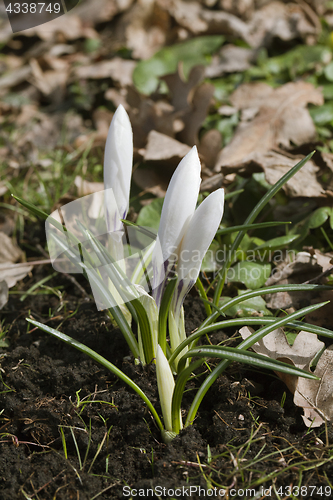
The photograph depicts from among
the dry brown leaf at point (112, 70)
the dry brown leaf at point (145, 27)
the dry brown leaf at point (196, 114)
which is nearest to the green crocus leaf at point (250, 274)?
the dry brown leaf at point (196, 114)

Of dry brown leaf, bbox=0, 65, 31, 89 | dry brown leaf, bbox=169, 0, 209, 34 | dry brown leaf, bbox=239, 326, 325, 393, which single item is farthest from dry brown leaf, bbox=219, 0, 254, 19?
dry brown leaf, bbox=239, 326, 325, 393

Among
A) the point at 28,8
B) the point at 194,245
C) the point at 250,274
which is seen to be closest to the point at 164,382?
the point at 194,245

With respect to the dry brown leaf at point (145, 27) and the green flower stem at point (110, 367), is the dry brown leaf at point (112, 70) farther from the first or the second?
the green flower stem at point (110, 367)

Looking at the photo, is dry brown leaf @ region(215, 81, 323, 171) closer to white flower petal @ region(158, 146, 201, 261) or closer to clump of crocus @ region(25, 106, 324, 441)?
clump of crocus @ region(25, 106, 324, 441)

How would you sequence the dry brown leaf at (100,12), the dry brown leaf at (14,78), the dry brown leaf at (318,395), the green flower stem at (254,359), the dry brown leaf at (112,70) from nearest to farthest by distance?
the green flower stem at (254,359) → the dry brown leaf at (318,395) → the dry brown leaf at (112,70) → the dry brown leaf at (14,78) → the dry brown leaf at (100,12)

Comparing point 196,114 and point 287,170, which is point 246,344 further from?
point 196,114

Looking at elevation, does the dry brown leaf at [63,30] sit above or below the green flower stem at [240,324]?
above
